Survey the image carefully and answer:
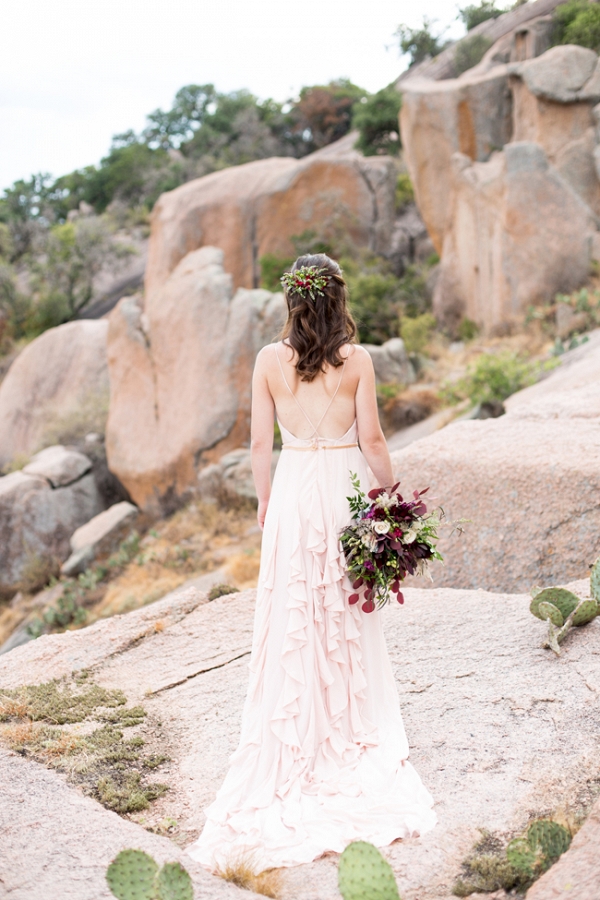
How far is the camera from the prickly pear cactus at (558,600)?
427 cm

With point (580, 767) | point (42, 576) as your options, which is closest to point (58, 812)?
point (580, 767)

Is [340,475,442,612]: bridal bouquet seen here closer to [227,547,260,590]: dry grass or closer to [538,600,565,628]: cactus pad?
[538,600,565,628]: cactus pad

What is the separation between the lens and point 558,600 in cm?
429

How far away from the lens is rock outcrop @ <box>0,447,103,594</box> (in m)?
13.4

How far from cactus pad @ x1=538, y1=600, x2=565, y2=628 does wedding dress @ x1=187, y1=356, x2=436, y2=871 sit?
103 cm

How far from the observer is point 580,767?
326cm

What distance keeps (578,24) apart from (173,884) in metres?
19.2

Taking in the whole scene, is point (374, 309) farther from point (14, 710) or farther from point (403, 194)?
point (14, 710)

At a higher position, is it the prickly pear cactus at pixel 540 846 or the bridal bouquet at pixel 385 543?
the bridal bouquet at pixel 385 543

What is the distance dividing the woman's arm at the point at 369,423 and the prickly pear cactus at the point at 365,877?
162cm

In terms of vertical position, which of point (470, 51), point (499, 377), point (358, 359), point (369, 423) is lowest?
point (499, 377)

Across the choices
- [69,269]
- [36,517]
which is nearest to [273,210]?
[69,269]

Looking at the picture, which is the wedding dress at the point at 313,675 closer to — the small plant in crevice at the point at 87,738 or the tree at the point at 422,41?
the small plant in crevice at the point at 87,738

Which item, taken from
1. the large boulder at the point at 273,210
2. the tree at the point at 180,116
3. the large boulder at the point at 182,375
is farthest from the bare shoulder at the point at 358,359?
the tree at the point at 180,116
